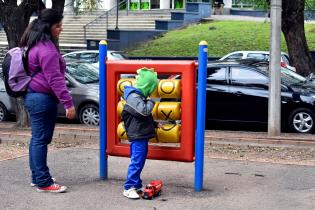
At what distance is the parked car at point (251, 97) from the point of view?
11.6 m

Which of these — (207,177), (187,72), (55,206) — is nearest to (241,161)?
(207,177)

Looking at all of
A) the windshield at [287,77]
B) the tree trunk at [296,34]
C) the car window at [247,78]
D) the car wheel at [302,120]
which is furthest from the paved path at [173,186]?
the tree trunk at [296,34]

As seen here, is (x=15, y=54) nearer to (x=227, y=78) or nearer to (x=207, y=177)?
(x=207, y=177)

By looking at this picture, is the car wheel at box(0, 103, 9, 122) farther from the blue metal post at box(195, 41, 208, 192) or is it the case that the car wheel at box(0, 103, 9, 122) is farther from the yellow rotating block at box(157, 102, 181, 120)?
the blue metal post at box(195, 41, 208, 192)

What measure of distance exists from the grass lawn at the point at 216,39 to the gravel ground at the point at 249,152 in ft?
57.4

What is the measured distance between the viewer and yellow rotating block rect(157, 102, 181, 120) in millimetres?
6289

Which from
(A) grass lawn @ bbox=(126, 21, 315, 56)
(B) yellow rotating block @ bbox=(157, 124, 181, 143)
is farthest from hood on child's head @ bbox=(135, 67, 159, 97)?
(A) grass lawn @ bbox=(126, 21, 315, 56)

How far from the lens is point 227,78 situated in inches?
483

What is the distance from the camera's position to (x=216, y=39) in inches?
1146

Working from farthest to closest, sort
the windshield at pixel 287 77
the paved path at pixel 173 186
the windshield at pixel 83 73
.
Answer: the windshield at pixel 83 73 < the windshield at pixel 287 77 < the paved path at pixel 173 186

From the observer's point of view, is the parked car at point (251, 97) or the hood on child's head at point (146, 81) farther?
the parked car at point (251, 97)

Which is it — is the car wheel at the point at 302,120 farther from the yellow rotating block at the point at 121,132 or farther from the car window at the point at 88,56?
the car window at the point at 88,56

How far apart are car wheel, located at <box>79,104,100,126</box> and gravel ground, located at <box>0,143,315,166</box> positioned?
3694mm

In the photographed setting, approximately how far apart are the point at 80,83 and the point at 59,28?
743 cm
